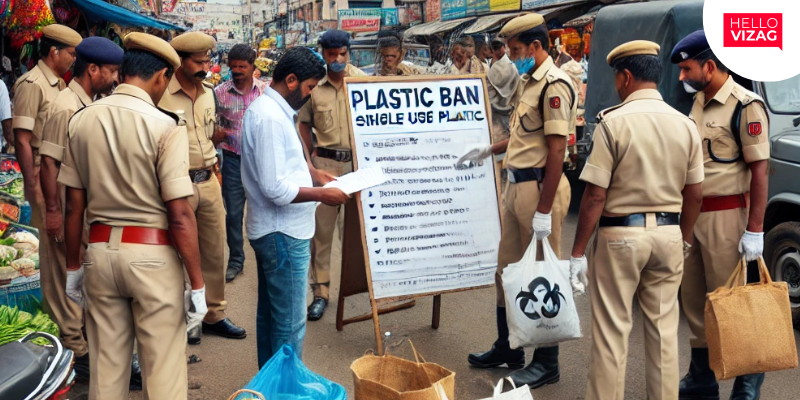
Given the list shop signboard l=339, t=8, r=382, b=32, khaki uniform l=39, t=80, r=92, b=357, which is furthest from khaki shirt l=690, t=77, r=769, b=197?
shop signboard l=339, t=8, r=382, b=32

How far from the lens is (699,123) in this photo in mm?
4230

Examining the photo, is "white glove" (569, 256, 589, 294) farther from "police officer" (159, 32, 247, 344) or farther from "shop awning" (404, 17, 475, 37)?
"shop awning" (404, 17, 475, 37)

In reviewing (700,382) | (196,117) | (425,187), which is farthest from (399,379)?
(196,117)

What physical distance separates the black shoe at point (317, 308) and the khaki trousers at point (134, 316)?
2.49 m

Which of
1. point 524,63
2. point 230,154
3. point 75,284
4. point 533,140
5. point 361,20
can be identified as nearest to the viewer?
point 75,284

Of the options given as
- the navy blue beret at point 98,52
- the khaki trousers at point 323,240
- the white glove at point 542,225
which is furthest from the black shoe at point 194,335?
the white glove at point 542,225

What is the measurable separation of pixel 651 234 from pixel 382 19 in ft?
123

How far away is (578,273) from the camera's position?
13.1 feet

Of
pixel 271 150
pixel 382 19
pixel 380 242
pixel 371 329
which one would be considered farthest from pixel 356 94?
pixel 382 19

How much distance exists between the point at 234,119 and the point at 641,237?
4.30m

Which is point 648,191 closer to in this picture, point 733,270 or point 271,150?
point 733,270

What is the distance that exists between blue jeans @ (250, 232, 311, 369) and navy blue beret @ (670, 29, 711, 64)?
240cm

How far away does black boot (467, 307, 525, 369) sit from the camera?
4836 millimetres

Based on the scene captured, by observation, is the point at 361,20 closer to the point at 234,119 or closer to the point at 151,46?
the point at 234,119
